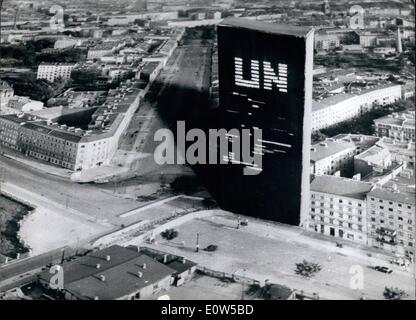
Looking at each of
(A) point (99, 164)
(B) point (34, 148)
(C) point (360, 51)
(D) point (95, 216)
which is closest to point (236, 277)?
(D) point (95, 216)

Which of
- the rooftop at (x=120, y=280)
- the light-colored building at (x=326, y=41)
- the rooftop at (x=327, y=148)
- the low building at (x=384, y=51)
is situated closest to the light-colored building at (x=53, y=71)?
the rooftop at (x=327, y=148)

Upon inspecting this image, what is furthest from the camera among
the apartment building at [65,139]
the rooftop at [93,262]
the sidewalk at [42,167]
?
the apartment building at [65,139]

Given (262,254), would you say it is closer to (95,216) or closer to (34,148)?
(95,216)

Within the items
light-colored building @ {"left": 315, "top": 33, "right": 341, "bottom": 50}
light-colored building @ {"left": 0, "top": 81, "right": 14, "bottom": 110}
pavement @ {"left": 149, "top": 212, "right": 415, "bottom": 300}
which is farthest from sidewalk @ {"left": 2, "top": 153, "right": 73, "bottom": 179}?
light-colored building @ {"left": 315, "top": 33, "right": 341, "bottom": 50}

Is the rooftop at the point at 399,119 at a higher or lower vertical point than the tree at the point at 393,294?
higher

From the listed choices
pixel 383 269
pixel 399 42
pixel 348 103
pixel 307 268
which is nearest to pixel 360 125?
pixel 348 103

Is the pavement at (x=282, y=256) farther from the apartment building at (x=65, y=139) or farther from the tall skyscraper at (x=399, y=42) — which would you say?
the tall skyscraper at (x=399, y=42)

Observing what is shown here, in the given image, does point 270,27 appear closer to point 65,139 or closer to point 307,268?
point 307,268
